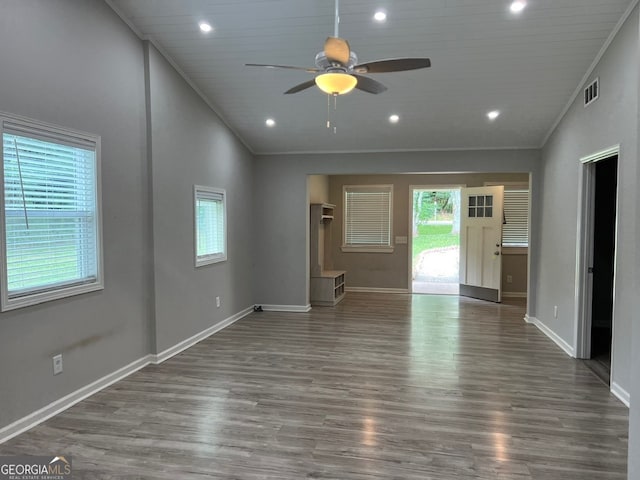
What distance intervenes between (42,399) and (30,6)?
8.91 feet

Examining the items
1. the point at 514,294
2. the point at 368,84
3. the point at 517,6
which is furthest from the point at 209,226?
the point at 514,294

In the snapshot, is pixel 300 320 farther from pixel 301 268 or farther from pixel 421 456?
pixel 421 456

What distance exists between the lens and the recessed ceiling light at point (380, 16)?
368cm

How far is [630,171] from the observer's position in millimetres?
3324

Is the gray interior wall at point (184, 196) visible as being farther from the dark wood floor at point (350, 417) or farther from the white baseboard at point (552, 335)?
the white baseboard at point (552, 335)

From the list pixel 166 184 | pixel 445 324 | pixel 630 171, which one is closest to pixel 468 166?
pixel 445 324

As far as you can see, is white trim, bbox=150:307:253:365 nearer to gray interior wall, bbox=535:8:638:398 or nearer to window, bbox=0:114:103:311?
window, bbox=0:114:103:311

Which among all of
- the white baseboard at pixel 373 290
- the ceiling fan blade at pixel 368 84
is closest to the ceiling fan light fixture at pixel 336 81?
the ceiling fan blade at pixel 368 84

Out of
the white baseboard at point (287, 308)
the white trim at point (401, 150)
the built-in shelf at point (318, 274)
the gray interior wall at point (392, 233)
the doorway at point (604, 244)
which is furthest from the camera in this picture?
the gray interior wall at point (392, 233)

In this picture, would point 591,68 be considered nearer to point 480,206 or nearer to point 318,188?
point 480,206

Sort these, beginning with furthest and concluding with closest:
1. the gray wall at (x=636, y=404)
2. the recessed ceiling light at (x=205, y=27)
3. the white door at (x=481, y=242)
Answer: the white door at (x=481, y=242) < the recessed ceiling light at (x=205, y=27) < the gray wall at (x=636, y=404)

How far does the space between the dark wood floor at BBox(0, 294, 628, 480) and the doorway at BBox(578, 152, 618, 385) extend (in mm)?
370

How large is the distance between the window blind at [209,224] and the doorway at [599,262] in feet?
13.6

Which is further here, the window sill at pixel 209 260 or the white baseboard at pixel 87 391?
the window sill at pixel 209 260
